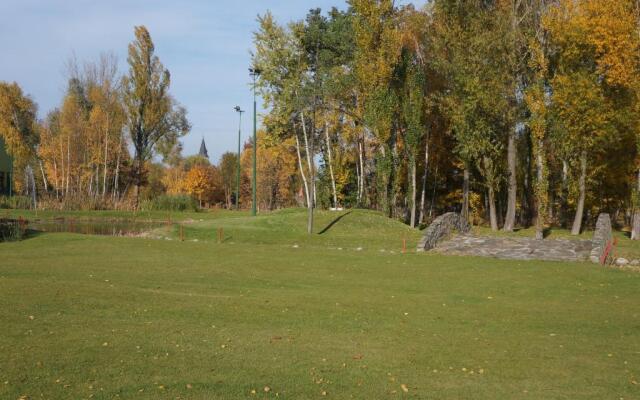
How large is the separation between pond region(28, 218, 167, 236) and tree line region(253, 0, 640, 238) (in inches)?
391

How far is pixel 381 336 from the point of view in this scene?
8.81m

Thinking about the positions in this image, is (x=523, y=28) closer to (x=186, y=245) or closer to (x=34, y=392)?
(x=186, y=245)

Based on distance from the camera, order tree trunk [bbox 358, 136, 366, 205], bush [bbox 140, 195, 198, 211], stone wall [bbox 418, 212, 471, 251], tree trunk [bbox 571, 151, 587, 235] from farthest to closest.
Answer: bush [bbox 140, 195, 198, 211] → tree trunk [bbox 358, 136, 366, 205] → tree trunk [bbox 571, 151, 587, 235] → stone wall [bbox 418, 212, 471, 251]

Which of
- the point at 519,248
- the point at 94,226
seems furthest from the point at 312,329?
the point at 94,226

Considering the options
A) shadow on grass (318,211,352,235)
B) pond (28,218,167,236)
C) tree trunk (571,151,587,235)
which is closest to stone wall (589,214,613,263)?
tree trunk (571,151,587,235)

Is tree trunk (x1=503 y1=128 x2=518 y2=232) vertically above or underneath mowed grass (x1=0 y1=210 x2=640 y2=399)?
above

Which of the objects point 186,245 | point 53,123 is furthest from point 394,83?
point 53,123

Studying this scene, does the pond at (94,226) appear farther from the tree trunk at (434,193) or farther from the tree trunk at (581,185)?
the tree trunk at (581,185)

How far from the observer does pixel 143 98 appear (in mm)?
50094

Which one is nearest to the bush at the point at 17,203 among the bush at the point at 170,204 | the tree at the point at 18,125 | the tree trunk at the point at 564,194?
the bush at the point at 170,204

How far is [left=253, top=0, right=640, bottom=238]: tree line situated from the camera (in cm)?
2588

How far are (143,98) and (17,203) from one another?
13.4 metres

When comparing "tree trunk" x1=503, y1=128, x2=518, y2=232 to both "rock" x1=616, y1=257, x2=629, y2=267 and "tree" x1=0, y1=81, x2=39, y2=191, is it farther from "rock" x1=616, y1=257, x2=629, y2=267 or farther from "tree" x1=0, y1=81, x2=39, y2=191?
"tree" x1=0, y1=81, x2=39, y2=191

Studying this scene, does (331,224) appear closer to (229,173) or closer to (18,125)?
(229,173)
